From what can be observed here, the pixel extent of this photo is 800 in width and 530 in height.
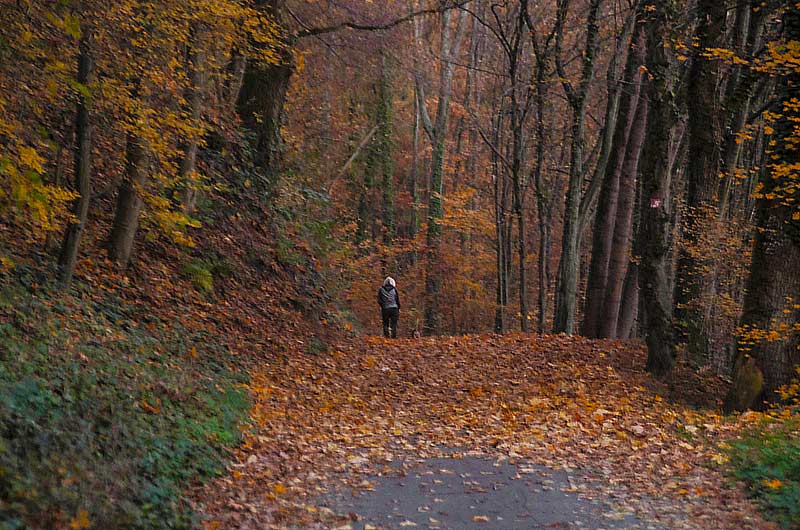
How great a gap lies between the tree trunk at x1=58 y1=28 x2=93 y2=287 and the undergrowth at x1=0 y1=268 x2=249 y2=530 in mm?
564

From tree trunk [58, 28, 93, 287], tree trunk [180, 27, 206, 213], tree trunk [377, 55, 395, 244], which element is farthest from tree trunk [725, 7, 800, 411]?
tree trunk [377, 55, 395, 244]

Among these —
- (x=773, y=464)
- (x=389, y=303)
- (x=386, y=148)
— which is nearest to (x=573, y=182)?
(x=389, y=303)

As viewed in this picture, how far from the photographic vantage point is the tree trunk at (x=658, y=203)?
1373 cm

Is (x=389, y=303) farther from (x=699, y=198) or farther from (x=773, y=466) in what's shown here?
(x=773, y=466)

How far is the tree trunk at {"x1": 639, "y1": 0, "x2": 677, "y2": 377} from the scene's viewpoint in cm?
1373

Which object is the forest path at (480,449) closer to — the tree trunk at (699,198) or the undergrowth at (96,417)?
the undergrowth at (96,417)

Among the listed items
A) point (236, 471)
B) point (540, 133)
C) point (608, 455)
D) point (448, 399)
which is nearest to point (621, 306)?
point (540, 133)

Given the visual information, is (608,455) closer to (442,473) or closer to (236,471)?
(442,473)

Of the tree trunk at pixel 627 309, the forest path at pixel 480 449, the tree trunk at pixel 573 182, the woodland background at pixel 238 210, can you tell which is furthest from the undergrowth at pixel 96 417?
the tree trunk at pixel 573 182

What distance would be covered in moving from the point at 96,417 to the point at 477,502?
3.57m

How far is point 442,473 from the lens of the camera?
8508 millimetres

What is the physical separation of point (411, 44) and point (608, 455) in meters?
19.5

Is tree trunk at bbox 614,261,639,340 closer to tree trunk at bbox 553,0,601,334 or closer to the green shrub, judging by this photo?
tree trunk at bbox 553,0,601,334

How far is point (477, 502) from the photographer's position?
7391mm
